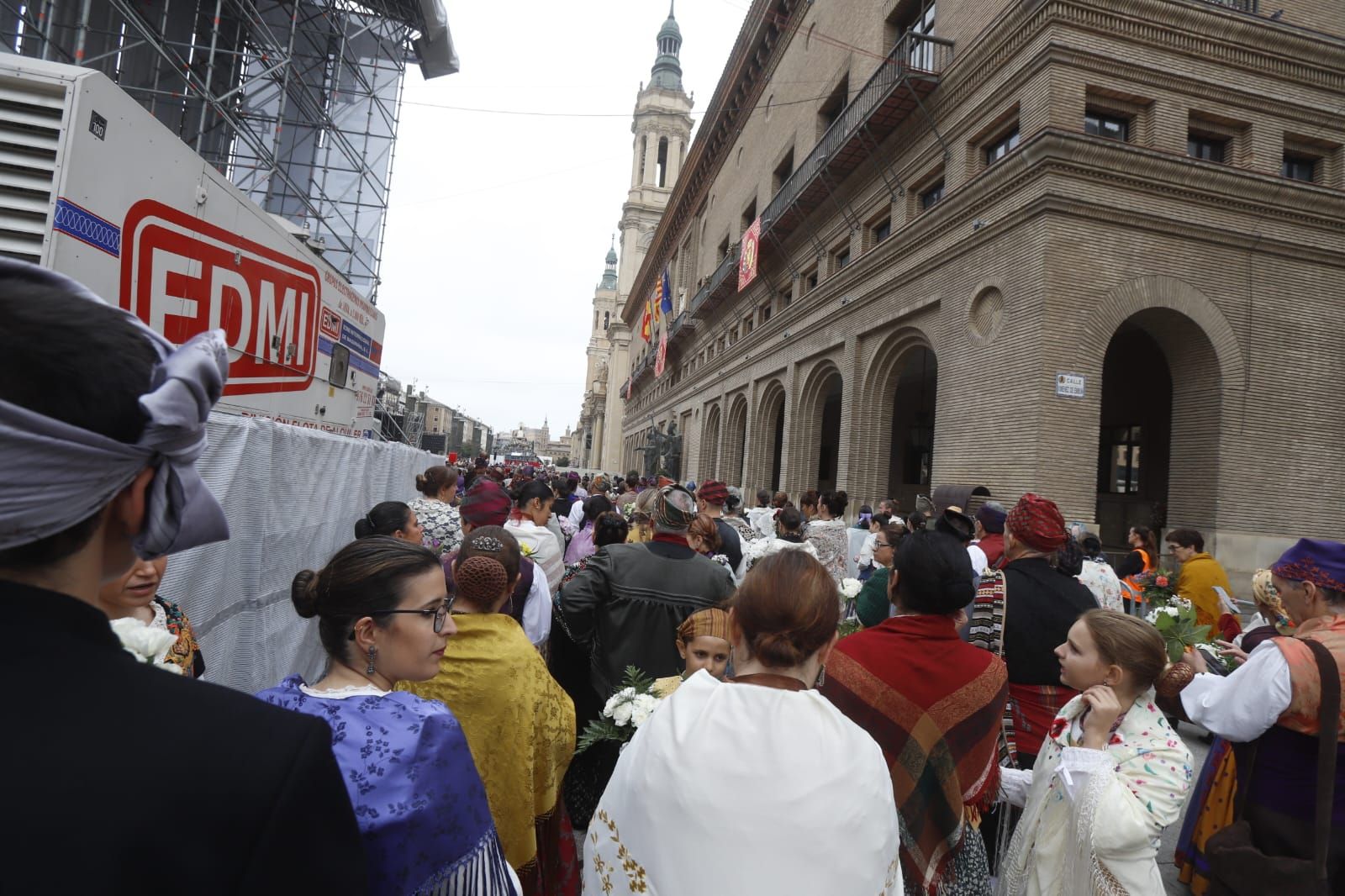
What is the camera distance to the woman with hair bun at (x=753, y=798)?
4.99ft

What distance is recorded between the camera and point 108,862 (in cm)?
76

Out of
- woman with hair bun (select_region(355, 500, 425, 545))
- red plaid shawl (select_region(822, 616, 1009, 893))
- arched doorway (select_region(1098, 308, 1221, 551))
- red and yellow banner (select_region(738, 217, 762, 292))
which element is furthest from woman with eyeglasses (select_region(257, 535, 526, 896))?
red and yellow banner (select_region(738, 217, 762, 292))

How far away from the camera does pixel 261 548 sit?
4.75 m

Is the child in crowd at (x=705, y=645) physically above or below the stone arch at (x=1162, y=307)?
below

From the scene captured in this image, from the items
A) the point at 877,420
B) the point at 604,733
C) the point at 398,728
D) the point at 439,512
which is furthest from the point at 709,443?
the point at 398,728

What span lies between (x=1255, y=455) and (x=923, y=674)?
13.4 m

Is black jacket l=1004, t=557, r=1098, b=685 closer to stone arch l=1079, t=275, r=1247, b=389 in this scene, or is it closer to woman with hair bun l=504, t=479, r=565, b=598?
woman with hair bun l=504, t=479, r=565, b=598

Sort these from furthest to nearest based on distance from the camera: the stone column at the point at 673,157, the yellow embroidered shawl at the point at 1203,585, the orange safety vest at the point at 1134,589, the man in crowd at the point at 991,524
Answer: the stone column at the point at 673,157
the orange safety vest at the point at 1134,589
the yellow embroidered shawl at the point at 1203,585
the man in crowd at the point at 991,524

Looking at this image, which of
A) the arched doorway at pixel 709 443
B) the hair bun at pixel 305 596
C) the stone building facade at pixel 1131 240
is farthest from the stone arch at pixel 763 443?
the hair bun at pixel 305 596

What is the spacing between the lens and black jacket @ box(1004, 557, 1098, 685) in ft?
10.8

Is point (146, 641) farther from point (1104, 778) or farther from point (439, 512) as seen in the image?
point (439, 512)

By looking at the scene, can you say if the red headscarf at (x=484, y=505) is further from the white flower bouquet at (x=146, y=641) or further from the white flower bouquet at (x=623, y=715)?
the white flower bouquet at (x=146, y=641)

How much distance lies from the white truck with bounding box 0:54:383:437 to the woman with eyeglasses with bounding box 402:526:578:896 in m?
2.83

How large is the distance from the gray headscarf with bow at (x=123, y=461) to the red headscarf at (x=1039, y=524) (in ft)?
11.3
